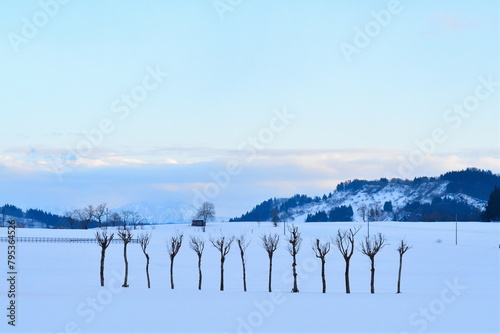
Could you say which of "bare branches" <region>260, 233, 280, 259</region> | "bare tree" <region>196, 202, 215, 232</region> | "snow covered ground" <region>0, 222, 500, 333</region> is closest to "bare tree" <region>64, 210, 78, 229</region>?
"bare tree" <region>196, 202, 215, 232</region>

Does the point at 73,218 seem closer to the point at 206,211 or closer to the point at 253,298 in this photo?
the point at 206,211

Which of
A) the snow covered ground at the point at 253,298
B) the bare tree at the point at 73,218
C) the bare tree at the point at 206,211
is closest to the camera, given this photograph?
the snow covered ground at the point at 253,298

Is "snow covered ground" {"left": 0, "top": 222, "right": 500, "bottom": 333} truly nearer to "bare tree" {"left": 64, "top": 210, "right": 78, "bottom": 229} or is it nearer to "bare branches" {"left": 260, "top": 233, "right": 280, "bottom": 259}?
"bare branches" {"left": 260, "top": 233, "right": 280, "bottom": 259}

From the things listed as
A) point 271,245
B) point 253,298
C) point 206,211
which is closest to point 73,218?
point 206,211

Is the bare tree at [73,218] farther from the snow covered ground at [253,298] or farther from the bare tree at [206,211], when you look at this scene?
the snow covered ground at [253,298]

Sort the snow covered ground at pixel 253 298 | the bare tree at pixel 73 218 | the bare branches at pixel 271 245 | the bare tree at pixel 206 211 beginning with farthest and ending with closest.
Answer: the bare tree at pixel 206 211 → the bare tree at pixel 73 218 → the bare branches at pixel 271 245 → the snow covered ground at pixel 253 298

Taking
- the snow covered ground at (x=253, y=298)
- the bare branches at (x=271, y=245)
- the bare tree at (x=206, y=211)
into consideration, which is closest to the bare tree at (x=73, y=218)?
the bare tree at (x=206, y=211)

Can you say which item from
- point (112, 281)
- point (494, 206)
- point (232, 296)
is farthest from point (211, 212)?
point (232, 296)

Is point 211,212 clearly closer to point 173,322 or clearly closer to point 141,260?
point 141,260

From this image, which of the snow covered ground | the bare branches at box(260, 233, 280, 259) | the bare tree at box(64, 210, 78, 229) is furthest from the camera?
the bare tree at box(64, 210, 78, 229)

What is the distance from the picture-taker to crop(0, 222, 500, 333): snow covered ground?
2280cm

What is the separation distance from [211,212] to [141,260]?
302 feet

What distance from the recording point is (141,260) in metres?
56.6

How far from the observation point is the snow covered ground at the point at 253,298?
22.8 metres
